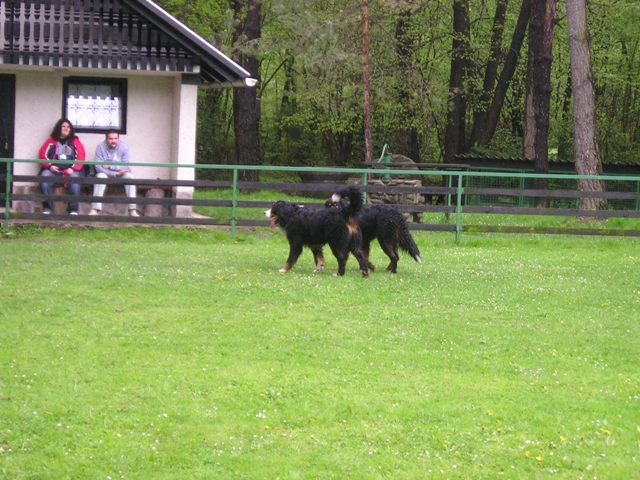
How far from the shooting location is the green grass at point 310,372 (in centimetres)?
748

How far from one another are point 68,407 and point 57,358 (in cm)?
152

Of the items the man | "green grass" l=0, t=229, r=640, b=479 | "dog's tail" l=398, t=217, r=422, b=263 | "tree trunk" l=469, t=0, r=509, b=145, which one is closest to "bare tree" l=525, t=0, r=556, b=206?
"tree trunk" l=469, t=0, r=509, b=145

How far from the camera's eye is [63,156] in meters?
20.9

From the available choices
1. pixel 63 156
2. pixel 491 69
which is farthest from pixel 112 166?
pixel 491 69

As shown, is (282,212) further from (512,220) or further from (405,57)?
(405,57)

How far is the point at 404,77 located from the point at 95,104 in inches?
655

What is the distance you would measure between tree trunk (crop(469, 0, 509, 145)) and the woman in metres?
23.6

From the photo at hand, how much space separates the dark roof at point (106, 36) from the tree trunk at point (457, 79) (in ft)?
63.5

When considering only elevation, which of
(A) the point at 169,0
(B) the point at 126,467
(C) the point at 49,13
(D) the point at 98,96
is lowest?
(B) the point at 126,467

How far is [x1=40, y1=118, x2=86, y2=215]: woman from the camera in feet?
66.7

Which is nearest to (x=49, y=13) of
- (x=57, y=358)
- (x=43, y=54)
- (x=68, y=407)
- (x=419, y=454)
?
(x=43, y=54)

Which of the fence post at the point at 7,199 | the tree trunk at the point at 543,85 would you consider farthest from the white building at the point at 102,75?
the tree trunk at the point at 543,85

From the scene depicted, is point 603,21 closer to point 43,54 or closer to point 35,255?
point 43,54

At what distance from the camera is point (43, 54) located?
20.9 m
